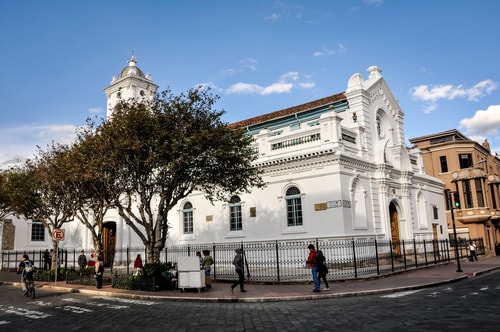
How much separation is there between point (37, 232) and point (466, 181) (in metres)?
40.7

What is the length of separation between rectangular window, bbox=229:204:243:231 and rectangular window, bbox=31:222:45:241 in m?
18.3

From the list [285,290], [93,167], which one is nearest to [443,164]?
[285,290]

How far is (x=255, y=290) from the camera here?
15.5m

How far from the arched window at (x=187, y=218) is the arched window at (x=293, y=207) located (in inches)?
316

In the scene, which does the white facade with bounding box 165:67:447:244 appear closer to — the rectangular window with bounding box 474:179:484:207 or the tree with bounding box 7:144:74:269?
the tree with bounding box 7:144:74:269

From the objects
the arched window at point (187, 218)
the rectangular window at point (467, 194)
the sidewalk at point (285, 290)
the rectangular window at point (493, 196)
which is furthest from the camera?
the rectangular window at point (493, 196)

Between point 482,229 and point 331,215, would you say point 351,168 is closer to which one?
point 331,215

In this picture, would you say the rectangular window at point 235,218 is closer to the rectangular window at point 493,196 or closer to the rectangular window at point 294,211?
the rectangular window at point 294,211

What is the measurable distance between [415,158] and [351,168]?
11353 millimetres

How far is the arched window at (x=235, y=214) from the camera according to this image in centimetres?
2541

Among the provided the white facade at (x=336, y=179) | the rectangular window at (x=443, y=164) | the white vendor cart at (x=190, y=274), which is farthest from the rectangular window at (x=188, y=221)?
the rectangular window at (x=443, y=164)

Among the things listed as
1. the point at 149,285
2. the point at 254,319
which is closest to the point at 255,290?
the point at 149,285

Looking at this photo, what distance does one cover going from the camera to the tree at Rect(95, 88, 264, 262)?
15930 millimetres

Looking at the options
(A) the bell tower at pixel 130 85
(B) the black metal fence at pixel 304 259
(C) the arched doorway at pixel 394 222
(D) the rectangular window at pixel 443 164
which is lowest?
(B) the black metal fence at pixel 304 259
